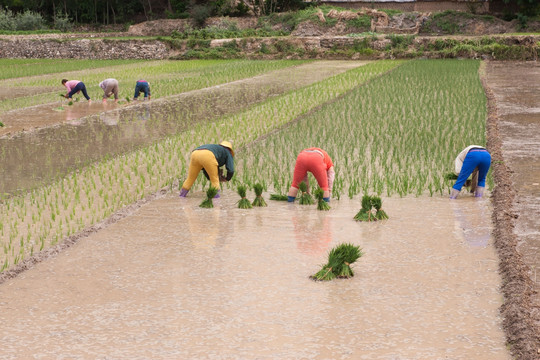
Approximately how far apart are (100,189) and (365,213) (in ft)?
8.68

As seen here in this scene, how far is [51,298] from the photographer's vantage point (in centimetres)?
439

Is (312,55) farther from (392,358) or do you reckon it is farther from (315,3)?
(392,358)

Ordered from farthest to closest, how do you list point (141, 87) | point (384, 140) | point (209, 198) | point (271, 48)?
point (271, 48)
point (141, 87)
point (384, 140)
point (209, 198)

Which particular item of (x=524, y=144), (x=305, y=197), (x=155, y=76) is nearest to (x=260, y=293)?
(x=305, y=197)

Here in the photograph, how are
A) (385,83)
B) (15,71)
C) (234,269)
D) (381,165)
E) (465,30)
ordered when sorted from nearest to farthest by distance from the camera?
(234,269) → (381,165) → (385,83) → (15,71) → (465,30)

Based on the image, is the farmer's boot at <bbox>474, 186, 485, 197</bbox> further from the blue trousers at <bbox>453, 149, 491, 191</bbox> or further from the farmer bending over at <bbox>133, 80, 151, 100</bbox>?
the farmer bending over at <bbox>133, 80, 151, 100</bbox>

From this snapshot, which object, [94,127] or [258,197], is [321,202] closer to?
[258,197]

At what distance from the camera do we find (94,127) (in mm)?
11773

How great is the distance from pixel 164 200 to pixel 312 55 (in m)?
24.2

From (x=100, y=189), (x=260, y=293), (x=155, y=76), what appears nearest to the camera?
(x=260, y=293)

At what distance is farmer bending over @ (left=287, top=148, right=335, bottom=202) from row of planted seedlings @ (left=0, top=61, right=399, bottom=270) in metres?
1.32

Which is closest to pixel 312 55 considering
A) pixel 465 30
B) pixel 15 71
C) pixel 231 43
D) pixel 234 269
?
pixel 231 43

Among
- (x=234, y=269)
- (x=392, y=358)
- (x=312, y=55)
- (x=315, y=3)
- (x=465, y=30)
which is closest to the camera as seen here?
(x=392, y=358)

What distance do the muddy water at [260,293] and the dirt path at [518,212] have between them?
0.10m
